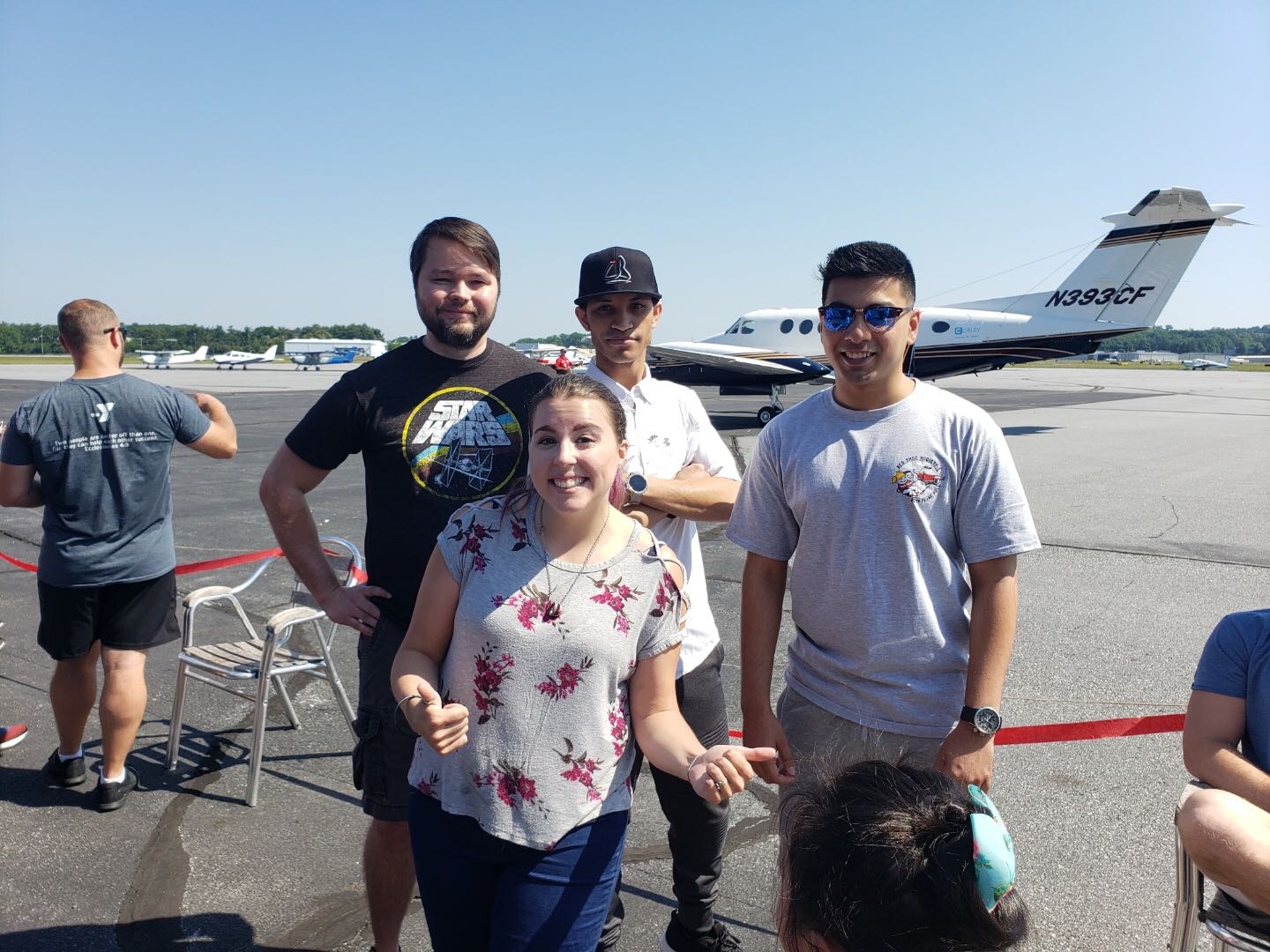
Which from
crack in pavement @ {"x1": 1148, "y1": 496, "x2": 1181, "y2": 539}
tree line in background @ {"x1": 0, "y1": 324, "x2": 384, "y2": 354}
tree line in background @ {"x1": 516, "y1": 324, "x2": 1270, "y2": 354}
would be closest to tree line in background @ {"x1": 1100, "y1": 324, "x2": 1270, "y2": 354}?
tree line in background @ {"x1": 516, "y1": 324, "x2": 1270, "y2": 354}

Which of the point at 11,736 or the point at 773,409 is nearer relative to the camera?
the point at 11,736

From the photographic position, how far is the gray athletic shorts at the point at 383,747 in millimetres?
2463

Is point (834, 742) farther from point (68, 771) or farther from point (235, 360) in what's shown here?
point (235, 360)

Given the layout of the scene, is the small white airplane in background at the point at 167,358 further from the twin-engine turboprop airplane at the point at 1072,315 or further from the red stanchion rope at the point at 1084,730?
the red stanchion rope at the point at 1084,730

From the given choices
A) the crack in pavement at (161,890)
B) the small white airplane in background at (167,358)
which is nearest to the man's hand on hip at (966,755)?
the crack in pavement at (161,890)

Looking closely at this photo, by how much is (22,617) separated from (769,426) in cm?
586

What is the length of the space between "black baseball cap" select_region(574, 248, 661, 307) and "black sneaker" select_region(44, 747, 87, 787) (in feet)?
9.77

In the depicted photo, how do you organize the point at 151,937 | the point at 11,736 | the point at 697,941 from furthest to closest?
the point at 11,736, the point at 151,937, the point at 697,941

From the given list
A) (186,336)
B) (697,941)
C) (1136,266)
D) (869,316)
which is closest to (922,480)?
(869,316)

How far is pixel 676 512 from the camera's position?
254cm

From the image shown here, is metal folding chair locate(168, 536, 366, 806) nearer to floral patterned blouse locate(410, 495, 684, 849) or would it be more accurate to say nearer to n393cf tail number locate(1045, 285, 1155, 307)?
floral patterned blouse locate(410, 495, 684, 849)

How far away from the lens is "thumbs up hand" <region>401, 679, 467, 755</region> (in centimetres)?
172

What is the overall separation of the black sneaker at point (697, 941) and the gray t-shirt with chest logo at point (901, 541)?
2.96 ft

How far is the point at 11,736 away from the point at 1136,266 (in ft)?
82.3
